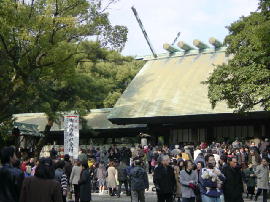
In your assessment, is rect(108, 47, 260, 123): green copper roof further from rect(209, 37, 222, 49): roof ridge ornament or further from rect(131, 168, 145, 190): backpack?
rect(131, 168, 145, 190): backpack

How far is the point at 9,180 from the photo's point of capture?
20.8ft

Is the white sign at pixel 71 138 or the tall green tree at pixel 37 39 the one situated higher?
the tall green tree at pixel 37 39

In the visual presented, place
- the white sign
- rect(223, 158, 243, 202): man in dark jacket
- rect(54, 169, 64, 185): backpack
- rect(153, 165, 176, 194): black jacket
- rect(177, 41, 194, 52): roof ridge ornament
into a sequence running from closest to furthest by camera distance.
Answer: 1. rect(223, 158, 243, 202): man in dark jacket
2. rect(54, 169, 64, 185): backpack
3. rect(153, 165, 176, 194): black jacket
4. the white sign
5. rect(177, 41, 194, 52): roof ridge ornament

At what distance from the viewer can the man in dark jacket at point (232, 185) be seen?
10539 millimetres

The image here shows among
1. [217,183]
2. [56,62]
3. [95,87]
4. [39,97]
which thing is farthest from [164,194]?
[95,87]

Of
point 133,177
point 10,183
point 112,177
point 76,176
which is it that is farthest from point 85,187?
point 112,177

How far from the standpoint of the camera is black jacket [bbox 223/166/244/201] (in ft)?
34.6

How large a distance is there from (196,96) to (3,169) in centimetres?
2444

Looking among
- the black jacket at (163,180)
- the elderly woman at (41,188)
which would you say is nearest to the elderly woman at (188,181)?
the black jacket at (163,180)

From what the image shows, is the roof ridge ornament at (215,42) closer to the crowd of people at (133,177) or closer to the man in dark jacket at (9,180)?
the crowd of people at (133,177)

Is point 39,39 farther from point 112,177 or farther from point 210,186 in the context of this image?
point 210,186

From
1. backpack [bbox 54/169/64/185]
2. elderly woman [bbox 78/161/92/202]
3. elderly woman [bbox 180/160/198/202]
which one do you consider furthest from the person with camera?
backpack [bbox 54/169/64/185]

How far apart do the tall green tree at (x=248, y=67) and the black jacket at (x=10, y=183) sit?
12.8 metres

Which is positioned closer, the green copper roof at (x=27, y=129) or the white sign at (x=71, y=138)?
the white sign at (x=71, y=138)
